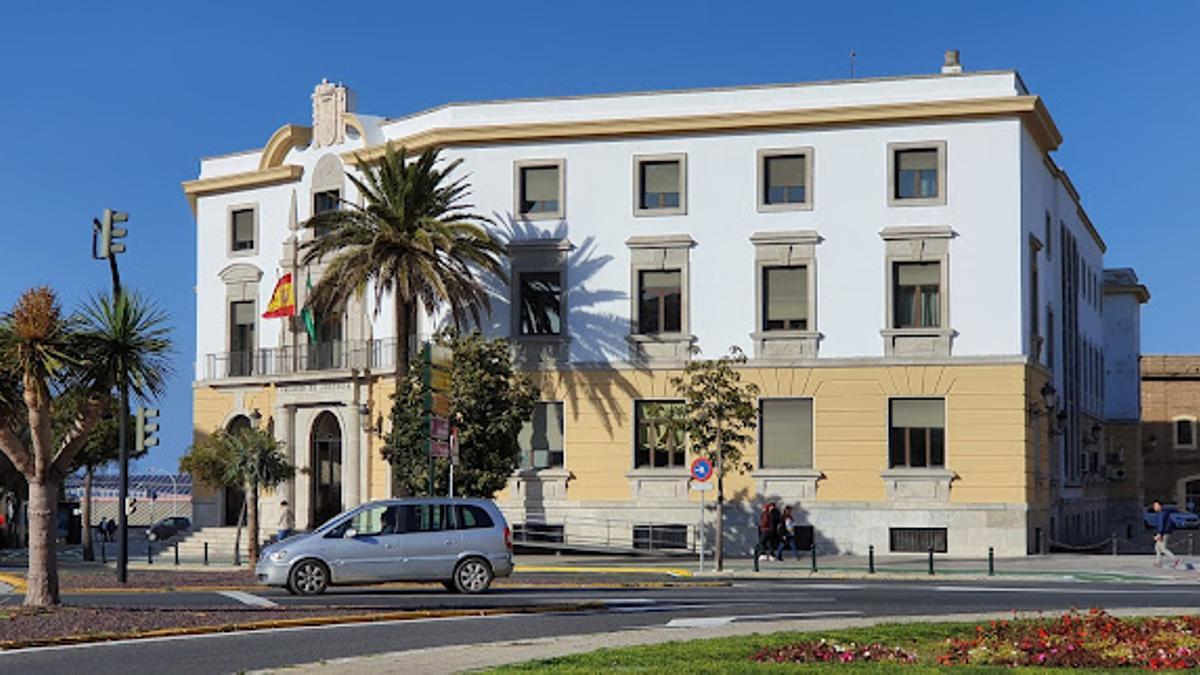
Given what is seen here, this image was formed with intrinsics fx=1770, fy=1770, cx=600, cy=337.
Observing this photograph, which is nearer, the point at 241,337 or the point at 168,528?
the point at 241,337

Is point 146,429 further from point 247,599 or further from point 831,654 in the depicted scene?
point 831,654

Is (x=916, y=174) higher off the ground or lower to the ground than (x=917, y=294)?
higher

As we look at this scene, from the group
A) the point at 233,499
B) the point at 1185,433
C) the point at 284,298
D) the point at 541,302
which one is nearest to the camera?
→ the point at 541,302

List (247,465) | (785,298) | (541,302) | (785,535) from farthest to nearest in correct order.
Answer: (541,302), (785,298), (785,535), (247,465)

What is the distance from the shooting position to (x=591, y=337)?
162ft

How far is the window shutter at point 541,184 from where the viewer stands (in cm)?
5025

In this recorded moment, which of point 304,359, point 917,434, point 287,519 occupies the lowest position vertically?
point 287,519

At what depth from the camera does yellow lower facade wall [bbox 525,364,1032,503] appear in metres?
45.9

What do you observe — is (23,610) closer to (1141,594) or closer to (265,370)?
(1141,594)

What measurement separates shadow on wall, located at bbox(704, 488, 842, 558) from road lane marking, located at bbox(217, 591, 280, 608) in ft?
66.5

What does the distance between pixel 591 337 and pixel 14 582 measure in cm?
1948

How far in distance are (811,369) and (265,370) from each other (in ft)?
59.6

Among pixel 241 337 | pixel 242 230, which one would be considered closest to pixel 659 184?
pixel 242 230

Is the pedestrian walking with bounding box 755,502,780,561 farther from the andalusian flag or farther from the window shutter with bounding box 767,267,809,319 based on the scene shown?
the andalusian flag
